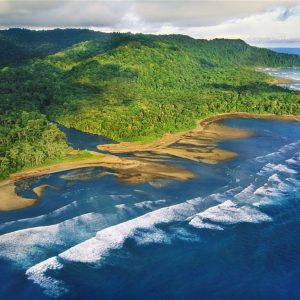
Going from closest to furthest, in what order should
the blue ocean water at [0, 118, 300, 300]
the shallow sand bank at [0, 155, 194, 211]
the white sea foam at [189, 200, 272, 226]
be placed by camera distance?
the blue ocean water at [0, 118, 300, 300] → the white sea foam at [189, 200, 272, 226] → the shallow sand bank at [0, 155, 194, 211]

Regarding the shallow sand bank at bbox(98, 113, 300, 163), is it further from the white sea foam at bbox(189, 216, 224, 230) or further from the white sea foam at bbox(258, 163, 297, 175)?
the white sea foam at bbox(189, 216, 224, 230)

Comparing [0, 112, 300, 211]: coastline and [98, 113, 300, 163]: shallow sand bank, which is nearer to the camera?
[0, 112, 300, 211]: coastline

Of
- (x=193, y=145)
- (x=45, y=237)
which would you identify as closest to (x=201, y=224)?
(x=45, y=237)

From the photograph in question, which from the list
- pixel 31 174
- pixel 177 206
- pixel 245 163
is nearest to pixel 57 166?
pixel 31 174

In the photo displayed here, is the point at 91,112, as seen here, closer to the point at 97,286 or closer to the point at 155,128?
the point at 155,128

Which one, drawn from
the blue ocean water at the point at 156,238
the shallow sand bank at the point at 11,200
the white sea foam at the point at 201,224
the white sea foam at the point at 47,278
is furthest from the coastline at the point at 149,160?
the white sea foam at the point at 47,278

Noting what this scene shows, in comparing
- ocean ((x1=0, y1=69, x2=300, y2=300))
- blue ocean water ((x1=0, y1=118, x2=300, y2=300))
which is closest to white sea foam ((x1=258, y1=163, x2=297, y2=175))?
ocean ((x1=0, y1=69, x2=300, y2=300))
